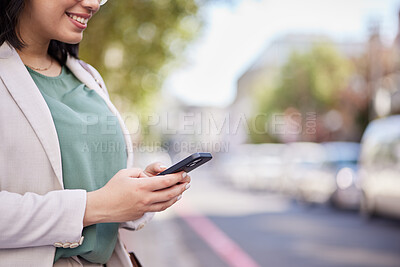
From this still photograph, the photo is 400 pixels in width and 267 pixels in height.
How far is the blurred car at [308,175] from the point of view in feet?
48.1

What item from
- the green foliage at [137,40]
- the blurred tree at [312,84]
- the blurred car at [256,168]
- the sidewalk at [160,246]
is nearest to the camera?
the sidewalk at [160,246]

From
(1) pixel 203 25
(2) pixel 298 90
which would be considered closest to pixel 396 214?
(1) pixel 203 25

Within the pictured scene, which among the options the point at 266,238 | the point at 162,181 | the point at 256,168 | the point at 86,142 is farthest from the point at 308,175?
the point at 162,181

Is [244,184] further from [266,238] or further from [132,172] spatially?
[132,172]

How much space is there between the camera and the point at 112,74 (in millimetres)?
13750

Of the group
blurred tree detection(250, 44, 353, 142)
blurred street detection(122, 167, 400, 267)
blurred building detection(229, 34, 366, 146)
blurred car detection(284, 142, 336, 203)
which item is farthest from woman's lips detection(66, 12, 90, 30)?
blurred building detection(229, 34, 366, 146)

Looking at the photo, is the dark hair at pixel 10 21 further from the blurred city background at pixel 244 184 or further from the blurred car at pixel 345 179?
the blurred car at pixel 345 179

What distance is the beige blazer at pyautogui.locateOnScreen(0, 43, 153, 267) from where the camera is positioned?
1.32 meters

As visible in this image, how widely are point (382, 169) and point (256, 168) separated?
10.9 m

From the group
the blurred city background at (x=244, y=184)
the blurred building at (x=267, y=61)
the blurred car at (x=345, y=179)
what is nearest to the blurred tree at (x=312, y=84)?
the blurred city background at (x=244, y=184)

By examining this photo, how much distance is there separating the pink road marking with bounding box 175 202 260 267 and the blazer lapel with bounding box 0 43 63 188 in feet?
19.3

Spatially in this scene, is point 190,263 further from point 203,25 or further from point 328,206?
point 328,206

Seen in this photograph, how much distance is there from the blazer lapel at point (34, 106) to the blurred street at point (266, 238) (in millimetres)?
5106

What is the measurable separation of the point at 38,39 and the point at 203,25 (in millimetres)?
9591
